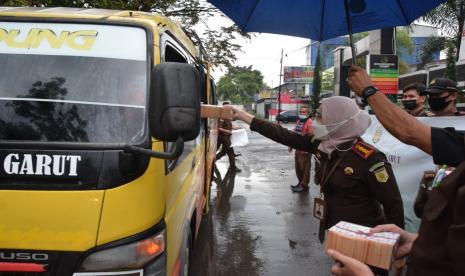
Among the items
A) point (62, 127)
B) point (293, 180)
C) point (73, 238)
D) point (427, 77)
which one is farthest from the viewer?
point (427, 77)

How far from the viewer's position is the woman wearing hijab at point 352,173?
2.93 metres

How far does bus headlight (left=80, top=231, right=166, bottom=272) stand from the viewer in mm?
2125

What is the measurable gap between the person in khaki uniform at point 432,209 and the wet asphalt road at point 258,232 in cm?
337

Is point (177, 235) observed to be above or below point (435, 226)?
below

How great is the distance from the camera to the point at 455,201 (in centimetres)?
124

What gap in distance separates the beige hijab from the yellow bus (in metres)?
1.05

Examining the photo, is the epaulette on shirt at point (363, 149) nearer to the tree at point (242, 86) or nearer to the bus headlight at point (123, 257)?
the bus headlight at point (123, 257)

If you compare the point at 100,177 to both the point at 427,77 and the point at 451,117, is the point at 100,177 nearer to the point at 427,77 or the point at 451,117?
the point at 451,117

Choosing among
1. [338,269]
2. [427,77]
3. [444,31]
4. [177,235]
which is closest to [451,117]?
[177,235]

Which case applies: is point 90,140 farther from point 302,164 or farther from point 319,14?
point 302,164

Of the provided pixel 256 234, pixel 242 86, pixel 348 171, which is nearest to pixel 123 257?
pixel 348 171

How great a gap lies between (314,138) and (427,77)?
2277 centimetres

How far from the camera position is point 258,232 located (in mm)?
6344

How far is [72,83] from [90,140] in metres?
0.40
